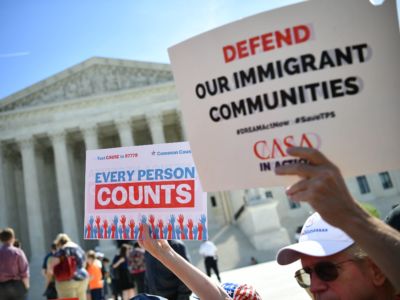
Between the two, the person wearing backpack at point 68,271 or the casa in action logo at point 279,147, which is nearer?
the casa in action logo at point 279,147

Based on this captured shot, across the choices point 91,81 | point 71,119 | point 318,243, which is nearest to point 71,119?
point 71,119

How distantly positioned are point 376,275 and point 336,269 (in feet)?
0.57

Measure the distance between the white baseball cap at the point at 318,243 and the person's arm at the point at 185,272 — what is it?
0.47 metres

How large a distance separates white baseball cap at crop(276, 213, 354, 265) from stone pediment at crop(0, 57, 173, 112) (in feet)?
107

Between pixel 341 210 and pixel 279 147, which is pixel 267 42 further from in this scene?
pixel 341 210

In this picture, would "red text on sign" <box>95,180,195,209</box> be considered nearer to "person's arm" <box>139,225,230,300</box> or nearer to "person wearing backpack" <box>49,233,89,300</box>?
"person's arm" <box>139,225,230,300</box>

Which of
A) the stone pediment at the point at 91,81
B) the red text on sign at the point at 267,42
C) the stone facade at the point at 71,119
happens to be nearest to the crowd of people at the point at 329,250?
the red text on sign at the point at 267,42

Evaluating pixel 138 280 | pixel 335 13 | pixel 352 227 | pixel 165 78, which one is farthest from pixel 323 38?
pixel 165 78

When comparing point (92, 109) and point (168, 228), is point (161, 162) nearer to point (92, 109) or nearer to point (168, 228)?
point (168, 228)

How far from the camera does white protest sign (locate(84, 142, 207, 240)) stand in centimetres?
248

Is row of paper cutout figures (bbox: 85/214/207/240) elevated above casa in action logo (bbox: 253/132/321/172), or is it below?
below

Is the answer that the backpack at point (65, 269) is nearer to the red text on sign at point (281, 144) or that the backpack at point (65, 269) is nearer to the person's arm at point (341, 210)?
the red text on sign at point (281, 144)

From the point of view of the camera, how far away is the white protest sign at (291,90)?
4.76 feet

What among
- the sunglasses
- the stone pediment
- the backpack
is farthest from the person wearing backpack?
the stone pediment
